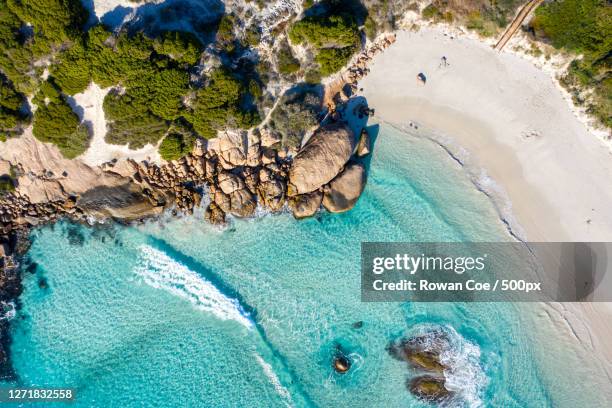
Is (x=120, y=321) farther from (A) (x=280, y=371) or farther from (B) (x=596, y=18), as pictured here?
(B) (x=596, y=18)

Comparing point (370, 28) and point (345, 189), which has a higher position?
point (370, 28)

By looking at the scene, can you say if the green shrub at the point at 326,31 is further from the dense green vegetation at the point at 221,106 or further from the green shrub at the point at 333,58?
the dense green vegetation at the point at 221,106

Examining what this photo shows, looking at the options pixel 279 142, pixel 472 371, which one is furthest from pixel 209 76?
pixel 472 371

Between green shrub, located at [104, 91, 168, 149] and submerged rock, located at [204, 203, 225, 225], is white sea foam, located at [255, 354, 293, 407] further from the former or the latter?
green shrub, located at [104, 91, 168, 149]

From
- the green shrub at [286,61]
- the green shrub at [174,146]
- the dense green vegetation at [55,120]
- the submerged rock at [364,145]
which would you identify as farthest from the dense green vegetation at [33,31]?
the submerged rock at [364,145]

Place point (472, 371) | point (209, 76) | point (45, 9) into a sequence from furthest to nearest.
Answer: point (472, 371)
point (209, 76)
point (45, 9)

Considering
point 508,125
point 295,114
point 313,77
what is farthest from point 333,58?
point 508,125

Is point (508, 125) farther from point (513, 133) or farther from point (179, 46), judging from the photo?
point (179, 46)
